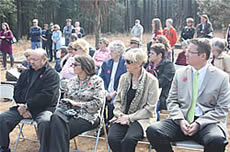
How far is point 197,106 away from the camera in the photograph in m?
3.33

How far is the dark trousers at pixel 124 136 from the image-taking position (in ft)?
10.8

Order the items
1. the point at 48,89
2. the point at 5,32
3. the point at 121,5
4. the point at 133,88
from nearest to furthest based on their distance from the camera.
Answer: the point at 133,88 → the point at 48,89 → the point at 5,32 → the point at 121,5

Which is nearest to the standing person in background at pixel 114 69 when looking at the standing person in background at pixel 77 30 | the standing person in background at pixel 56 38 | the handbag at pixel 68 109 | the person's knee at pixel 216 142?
the handbag at pixel 68 109

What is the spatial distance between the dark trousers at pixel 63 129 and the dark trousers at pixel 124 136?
0.43 m

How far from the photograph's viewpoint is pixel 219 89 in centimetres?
324

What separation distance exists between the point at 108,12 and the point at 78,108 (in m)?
13.9

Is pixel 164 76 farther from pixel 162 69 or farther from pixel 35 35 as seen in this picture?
pixel 35 35

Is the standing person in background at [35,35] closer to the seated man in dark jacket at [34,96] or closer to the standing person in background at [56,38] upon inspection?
the standing person in background at [56,38]

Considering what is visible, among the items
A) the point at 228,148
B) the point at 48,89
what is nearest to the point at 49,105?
the point at 48,89

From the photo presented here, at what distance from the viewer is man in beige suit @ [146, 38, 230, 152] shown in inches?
125

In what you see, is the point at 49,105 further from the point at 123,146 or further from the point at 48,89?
the point at 123,146

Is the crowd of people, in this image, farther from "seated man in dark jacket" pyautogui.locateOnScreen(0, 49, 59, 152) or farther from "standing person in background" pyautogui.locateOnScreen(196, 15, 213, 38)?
"standing person in background" pyautogui.locateOnScreen(196, 15, 213, 38)

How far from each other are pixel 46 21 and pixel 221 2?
739 inches

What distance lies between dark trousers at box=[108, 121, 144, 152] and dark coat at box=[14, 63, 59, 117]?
3.78 ft
